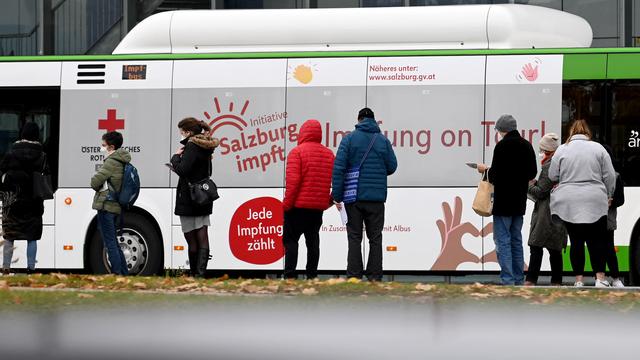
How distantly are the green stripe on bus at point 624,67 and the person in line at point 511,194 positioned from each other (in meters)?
2.53

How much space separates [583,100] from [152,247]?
529 centimetres

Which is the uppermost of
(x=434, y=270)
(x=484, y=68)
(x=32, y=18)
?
(x=32, y=18)

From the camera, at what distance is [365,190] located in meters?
13.1

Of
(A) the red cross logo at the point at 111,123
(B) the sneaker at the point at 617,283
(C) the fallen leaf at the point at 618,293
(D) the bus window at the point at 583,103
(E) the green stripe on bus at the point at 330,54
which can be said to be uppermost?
(E) the green stripe on bus at the point at 330,54

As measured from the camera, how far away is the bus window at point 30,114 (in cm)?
1659

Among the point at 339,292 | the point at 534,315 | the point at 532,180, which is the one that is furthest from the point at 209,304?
the point at 532,180

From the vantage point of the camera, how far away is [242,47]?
54.7 ft

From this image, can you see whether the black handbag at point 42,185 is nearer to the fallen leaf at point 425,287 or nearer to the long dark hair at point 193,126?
the long dark hair at point 193,126

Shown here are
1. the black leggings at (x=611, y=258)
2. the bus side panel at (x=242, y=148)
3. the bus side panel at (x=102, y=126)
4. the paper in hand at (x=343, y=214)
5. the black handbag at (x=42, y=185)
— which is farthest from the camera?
the bus side panel at (x=102, y=126)

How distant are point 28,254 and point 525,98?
5.90 meters

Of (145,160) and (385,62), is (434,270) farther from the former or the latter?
(145,160)

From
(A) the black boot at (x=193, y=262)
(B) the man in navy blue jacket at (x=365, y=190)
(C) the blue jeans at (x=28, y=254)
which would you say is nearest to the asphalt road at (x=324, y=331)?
(B) the man in navy blue jacket at (x=365, y=190)

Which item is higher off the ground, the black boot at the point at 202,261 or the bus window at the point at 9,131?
the bus window at the point at 9,131

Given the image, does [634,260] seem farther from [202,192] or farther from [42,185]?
[42,185]
